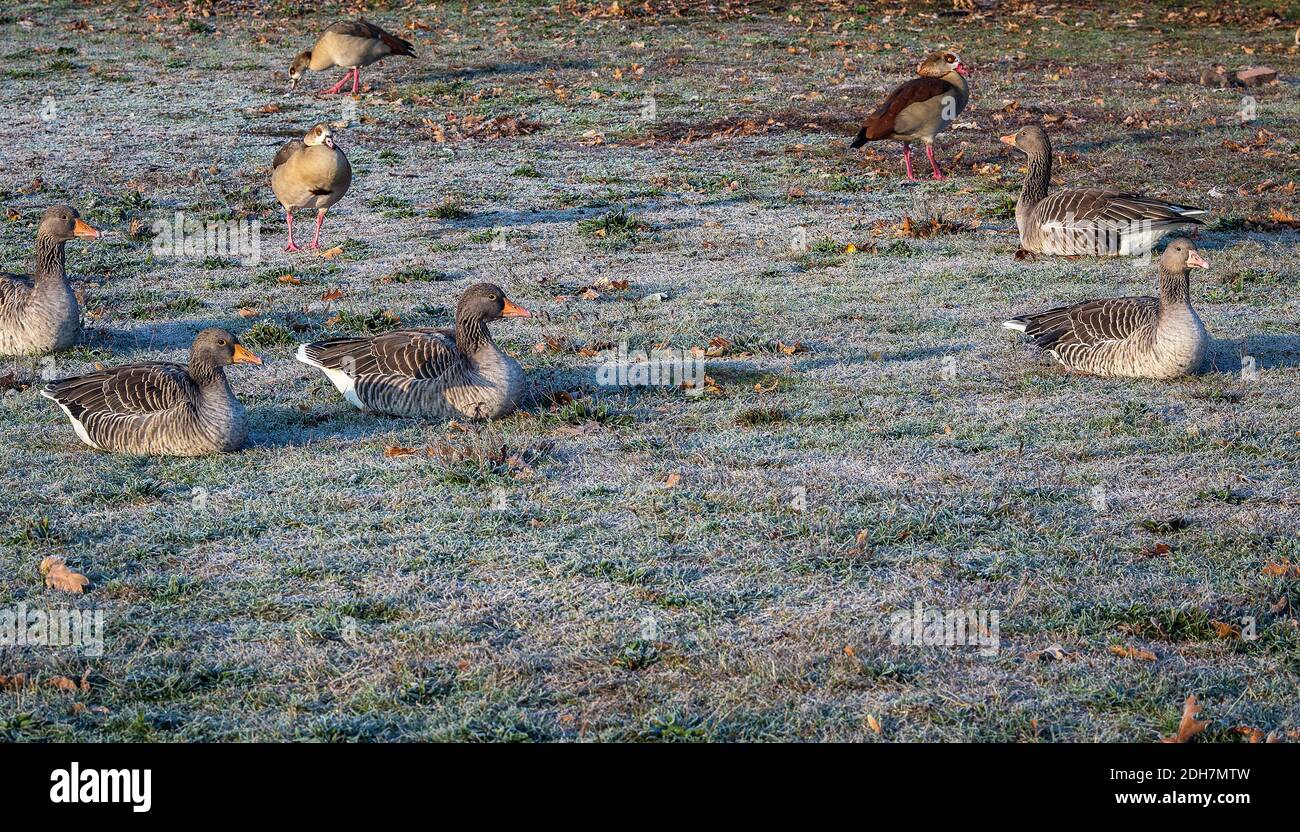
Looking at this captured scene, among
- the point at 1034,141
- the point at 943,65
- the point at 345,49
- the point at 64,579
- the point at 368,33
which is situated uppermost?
the point at 368,33

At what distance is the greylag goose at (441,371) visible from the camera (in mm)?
9023

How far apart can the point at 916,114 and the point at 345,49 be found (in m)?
10.8

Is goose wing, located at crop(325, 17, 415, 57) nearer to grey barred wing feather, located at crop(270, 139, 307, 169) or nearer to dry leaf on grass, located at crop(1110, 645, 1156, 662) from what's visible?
grey barred wing feather, located at crop(270, 139, 307, 169)

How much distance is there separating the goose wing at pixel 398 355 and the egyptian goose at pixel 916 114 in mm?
9868

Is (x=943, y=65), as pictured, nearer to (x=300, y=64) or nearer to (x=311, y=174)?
(x=311, y=174)

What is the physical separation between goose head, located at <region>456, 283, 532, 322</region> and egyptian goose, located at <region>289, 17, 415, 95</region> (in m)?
15.4

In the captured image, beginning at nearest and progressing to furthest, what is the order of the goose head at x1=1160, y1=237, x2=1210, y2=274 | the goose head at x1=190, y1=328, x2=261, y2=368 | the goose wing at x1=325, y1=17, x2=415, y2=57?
the goose head at x1=190, y1=328, x2=261, y2=368 < the goose head at x1=1160, y1=237, x2=1210, y2=274 < the goose wing at x1=325, y1=17, x2=415, y2=57

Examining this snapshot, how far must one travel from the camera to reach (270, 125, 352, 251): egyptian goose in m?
14.3

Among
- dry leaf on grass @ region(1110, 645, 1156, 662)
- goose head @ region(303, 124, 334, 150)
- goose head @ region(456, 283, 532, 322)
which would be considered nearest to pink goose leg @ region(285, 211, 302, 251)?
goose head @ region(303, 124, 334, 150)

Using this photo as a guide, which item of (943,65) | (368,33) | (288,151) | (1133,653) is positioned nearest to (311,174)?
(288,151)

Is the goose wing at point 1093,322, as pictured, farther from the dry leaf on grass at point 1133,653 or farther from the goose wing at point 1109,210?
the dry leaf on grass at point 1133,653

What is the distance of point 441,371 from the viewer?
9023mm

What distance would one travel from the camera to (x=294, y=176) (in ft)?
47.2

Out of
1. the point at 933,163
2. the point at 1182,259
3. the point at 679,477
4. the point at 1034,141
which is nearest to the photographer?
the point at 679,477
